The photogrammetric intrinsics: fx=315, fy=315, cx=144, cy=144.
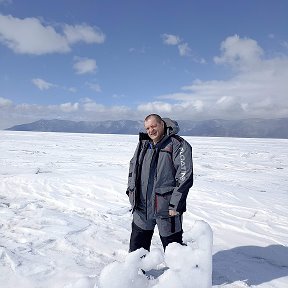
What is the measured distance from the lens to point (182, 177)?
3.04 m

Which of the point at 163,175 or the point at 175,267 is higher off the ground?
the point at 163,175

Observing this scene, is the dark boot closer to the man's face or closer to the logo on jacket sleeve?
the logo on jacket sleeve

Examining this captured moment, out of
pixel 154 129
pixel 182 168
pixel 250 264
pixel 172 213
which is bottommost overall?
pixel 250 264

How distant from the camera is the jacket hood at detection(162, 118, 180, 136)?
3183mm

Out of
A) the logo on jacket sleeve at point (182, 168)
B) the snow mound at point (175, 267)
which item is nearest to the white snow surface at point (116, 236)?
the snow mound at point (175, 267)

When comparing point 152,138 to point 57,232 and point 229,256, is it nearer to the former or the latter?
point 229,256

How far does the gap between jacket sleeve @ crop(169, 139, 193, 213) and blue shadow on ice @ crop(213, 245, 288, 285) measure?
124 cm

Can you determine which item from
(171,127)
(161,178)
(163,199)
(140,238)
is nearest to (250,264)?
(140,238)

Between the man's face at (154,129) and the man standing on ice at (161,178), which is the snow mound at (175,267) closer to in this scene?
the man standing on ice at (161,178)

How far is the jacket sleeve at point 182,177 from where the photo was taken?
9.93 ft

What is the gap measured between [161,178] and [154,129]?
50 cm

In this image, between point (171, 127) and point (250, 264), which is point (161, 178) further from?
point (250, 264)

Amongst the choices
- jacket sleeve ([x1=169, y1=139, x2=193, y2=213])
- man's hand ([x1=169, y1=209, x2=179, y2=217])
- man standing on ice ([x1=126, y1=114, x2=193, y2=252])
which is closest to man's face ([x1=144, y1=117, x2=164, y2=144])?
man standing on ice ([x1=126, y1=114, x2=193, y2=252])

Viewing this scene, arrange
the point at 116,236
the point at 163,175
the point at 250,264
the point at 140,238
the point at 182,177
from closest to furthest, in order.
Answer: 1. the point at 182,177
2. the point at 163,175
3. the point at 140,238
4. the point at 250,264
5. the point at 116,236
